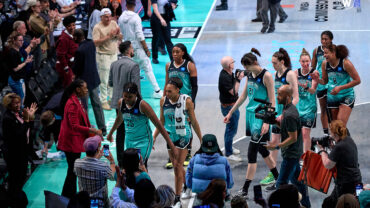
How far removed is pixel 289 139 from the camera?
7.07 meters

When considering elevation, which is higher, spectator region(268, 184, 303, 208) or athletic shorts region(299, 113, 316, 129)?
spectator region(268, 184, 303, 208)

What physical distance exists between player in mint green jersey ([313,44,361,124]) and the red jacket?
345cm

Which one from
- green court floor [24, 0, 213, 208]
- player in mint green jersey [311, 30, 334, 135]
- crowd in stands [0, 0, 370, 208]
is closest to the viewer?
crowd in stands [0, 0, 370, 208]

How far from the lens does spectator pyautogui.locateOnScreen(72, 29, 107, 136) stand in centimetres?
979

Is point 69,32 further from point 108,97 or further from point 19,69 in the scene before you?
point 108,97

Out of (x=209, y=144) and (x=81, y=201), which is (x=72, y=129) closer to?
(x=209, y=144)

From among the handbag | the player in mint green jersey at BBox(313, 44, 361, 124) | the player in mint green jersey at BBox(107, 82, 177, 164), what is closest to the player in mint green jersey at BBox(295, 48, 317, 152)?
the player in mint green jersey at BBox(313, 44, 361, 124)

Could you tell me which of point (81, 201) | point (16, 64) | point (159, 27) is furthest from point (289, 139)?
point (159, 27)

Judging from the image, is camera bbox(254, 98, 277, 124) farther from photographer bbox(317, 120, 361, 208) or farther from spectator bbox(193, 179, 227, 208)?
spectator bbox(193, 179, 227, 208)

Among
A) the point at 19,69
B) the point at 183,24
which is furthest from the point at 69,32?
the point at 183,24

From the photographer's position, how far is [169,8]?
1359 centimetres

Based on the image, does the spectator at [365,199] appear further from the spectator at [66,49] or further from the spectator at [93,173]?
the spectator at [66,49]

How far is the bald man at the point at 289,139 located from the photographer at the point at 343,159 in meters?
0.52

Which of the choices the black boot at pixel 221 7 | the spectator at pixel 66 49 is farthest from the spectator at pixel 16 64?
the black boot at pixel 221 7
